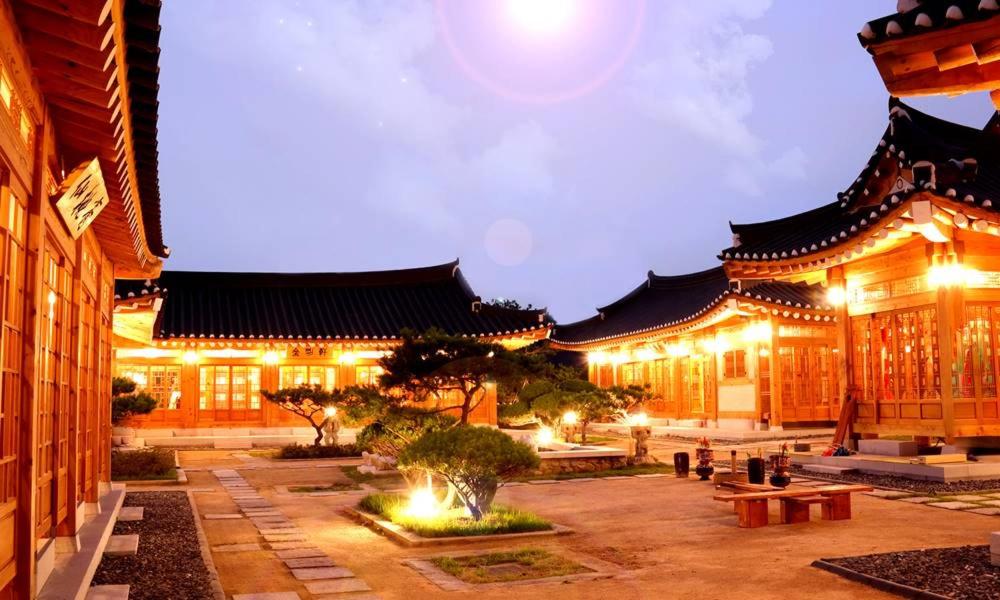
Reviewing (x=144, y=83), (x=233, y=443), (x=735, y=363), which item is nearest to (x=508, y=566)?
(x=144, y=83)

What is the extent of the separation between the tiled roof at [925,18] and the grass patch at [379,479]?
39.6ft

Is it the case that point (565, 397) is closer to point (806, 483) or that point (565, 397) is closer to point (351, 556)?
point (806, 483)

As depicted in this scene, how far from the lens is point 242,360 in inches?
1180

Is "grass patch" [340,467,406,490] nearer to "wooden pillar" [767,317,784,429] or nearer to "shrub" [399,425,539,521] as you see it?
"shrub" [399,425,539,521]

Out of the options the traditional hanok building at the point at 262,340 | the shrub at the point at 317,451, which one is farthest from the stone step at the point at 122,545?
the traditional hanok building at the point at 262,340

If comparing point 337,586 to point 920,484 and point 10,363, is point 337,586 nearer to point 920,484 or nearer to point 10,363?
point 10,363

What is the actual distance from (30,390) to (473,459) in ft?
18.0

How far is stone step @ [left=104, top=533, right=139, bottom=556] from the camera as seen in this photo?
924 cm

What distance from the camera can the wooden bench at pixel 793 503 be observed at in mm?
10646

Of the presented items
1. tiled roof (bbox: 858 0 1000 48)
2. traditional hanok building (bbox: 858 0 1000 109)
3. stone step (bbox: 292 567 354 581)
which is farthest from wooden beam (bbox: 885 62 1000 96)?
stone step (bbox: 292 567 354 581)

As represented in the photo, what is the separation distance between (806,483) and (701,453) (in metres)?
2.01

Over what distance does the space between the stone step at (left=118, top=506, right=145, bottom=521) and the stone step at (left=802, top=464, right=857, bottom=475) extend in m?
12.0

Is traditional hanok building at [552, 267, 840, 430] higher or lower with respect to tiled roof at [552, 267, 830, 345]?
lower

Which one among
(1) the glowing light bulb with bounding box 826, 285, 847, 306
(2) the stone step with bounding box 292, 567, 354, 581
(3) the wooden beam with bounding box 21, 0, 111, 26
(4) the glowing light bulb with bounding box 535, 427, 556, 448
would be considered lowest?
(2) the stone step with bounding box 292, 567, 354, 581
